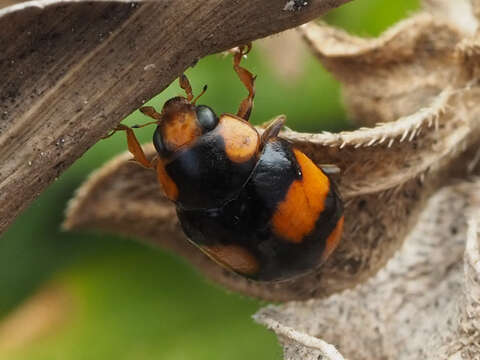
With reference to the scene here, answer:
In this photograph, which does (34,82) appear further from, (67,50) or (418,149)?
(418,149)

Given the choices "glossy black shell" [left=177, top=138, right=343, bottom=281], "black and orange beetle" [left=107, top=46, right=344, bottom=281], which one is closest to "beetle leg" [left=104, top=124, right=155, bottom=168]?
"black and orange beetle" [left=107, top=46, right=344, bottom=281]

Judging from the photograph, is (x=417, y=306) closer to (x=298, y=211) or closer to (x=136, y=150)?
(x=298, y=211)

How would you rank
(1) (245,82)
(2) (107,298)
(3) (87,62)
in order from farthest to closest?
(2) (107,298)
(1) (245,82)
(3) (87,62)

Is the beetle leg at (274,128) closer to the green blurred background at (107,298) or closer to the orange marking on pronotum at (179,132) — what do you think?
the orange marking on pronotum at (179,132)

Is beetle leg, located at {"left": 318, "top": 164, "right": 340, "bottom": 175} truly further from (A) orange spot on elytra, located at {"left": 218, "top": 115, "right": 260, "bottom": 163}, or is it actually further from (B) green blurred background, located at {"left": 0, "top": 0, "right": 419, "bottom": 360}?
(B) green blurred background, located at {"left": 0, "top": 0, "right": 419, "bottom": 360}

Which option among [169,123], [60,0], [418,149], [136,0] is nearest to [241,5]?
Result: [136,0]

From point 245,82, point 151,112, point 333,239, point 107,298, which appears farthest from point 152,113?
point 107,298
